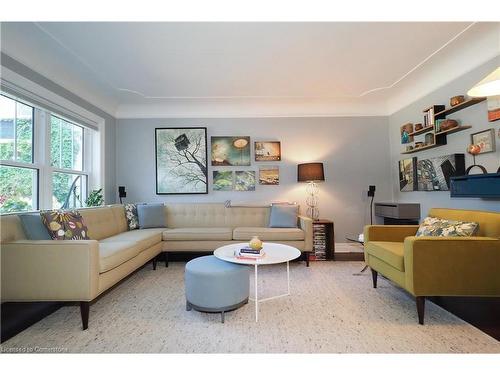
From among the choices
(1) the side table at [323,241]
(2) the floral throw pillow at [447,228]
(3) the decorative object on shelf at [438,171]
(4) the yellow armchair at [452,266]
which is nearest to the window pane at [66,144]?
(1) the side table at [323,241]

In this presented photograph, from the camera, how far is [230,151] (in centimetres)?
423

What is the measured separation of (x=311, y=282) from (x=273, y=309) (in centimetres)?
83

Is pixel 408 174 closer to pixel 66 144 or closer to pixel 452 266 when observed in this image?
pixel 452 266

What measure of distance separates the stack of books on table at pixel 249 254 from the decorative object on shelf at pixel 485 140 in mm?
2449

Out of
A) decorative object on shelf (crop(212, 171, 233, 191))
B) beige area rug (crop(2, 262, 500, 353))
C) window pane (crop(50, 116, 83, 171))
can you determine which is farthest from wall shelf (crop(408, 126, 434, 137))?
window pane (crop(50, 116, 83, 171))

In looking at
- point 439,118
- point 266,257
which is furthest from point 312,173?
point 266,257

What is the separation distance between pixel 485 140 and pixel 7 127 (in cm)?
487

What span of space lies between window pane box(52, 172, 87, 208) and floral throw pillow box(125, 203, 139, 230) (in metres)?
0.68

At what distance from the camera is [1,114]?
7.88ft

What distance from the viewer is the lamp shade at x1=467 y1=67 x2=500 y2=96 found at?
59.9 inches

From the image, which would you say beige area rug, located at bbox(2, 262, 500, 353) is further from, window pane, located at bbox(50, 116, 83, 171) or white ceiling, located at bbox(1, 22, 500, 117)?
white ceiling, located at bbox(1, 22, 500, 117)

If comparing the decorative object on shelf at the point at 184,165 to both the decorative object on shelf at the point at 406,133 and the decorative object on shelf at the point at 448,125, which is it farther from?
the decorative object on shelf at the point at 448,125
